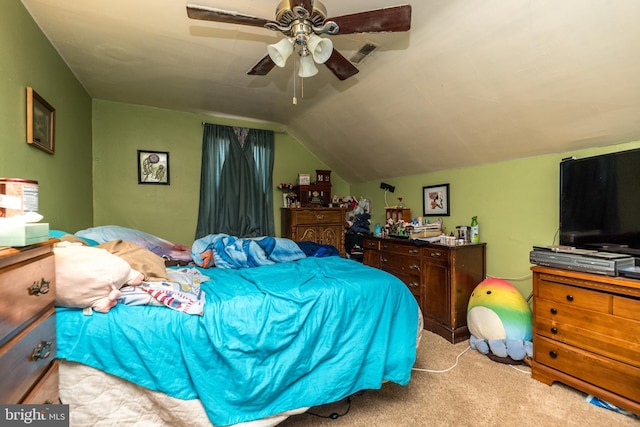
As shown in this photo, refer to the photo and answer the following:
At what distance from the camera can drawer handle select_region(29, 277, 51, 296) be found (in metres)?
0.93

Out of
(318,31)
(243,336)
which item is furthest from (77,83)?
(243,336)

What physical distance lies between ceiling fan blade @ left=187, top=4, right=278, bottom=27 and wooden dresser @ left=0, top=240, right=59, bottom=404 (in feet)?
4.06

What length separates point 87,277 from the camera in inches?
46.6

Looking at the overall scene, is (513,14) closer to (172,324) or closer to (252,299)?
(252,299)

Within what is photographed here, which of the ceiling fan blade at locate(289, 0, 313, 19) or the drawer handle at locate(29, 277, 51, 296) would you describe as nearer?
the drawer handle at locate(29, 277, 51, 296)

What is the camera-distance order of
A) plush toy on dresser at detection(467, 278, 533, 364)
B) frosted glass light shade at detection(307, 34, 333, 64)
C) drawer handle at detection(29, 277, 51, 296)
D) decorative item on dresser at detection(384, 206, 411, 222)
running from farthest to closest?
decorative item on dresser at detection(384, 206, 411, 222), plush toy on dresser at detection(467, 278, 533, 364), frosted glass light shade at detection(307, 34, 333, 64), drawer handle at detection(29, 277, 51, 296)

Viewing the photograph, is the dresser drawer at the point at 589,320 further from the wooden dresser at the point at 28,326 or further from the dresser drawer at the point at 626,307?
the wooden dresser at the point at 28,326

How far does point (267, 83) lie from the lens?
285cm

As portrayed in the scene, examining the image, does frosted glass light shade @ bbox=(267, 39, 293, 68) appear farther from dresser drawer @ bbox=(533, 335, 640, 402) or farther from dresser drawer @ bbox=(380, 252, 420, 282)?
dresser drawer @ bbox=(533, 335, 640, 402)

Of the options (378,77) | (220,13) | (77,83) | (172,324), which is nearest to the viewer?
(172,324)

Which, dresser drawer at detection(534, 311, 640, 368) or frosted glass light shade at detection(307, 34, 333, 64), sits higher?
frosted glass light shade at detection(307, 34, 333, 64)

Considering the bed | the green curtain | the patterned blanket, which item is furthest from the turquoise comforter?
the green curtain

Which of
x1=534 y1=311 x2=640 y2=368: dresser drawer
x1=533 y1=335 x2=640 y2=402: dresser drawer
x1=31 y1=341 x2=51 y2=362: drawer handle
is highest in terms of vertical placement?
x1=31 y1=341 x2=51 y2=362: drawer handle

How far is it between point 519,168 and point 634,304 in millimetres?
1375
